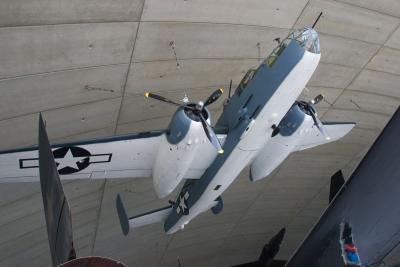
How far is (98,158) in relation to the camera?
13.5m

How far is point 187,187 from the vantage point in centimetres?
1661

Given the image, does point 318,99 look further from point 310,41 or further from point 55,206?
point 55,206

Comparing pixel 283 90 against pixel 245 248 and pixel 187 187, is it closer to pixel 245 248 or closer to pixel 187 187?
pixel 187 187

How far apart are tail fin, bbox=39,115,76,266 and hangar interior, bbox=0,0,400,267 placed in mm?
5623

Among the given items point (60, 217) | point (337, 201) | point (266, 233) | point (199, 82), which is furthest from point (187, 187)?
point (266, 233)

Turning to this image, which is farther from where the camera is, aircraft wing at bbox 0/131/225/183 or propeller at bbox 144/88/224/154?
propeller at bbox 144/88/224/154

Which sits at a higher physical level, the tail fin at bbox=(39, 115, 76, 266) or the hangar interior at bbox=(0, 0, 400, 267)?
the tail fin at bbox=(39, 115, 76, 266)

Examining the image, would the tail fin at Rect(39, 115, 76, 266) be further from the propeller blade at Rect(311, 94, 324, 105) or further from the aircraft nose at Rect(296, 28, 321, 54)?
the propeller blade at Rect(311, 94, 324, 105)

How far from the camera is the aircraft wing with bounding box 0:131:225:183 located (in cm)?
1248

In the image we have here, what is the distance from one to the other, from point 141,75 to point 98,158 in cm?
286

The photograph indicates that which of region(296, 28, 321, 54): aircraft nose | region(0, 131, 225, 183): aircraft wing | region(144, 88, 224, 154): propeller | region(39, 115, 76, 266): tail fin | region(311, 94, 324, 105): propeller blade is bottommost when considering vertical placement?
region(0, 131, 225, 183): aircraft wing

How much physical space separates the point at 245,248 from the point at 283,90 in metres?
19.2

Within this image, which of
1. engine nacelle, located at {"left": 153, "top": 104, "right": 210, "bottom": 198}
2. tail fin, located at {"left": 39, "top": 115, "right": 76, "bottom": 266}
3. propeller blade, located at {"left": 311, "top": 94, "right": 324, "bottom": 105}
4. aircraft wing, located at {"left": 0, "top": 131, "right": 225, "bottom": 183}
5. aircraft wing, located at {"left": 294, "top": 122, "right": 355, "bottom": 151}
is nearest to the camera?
tail fin, located at {"left": 39, "top": 115, "right": 76, "bottom": 266}

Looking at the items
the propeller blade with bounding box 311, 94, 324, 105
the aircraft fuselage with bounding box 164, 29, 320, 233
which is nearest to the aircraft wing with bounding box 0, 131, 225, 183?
the aircraft fuselage with bounding box 164, 29, 320, 233
